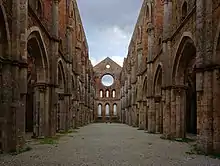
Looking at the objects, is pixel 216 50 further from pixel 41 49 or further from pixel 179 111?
pixel 41 49

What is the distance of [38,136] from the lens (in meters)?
17.1

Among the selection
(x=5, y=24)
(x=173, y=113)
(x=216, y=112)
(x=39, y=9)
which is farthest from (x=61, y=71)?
(x=216, y=112)

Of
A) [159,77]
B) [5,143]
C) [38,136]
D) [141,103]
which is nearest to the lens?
[5,143]

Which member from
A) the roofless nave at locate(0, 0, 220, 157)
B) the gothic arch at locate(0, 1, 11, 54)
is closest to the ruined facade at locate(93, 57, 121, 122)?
the roofless nave at locate(0, 0, 220, 157)

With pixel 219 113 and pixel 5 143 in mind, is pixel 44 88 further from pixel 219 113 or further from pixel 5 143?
pixel 219 113

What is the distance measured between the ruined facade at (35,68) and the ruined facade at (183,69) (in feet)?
22.8

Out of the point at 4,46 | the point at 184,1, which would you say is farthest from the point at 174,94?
the point at 4,46

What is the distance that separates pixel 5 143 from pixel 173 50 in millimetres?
11053

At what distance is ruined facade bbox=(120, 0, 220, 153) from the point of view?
1118 cm

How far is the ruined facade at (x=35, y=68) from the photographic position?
1089 cm

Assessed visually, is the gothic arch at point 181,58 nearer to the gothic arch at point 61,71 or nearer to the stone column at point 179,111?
the stone column at point 179,111

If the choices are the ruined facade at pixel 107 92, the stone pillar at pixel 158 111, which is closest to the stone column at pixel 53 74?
the stone pillar at pixel 158 111

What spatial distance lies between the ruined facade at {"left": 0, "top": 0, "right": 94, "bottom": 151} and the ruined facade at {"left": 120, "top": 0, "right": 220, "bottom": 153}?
6.95 metres

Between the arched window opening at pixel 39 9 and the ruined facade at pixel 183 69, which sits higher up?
the arched window opening at pixel 39 9
